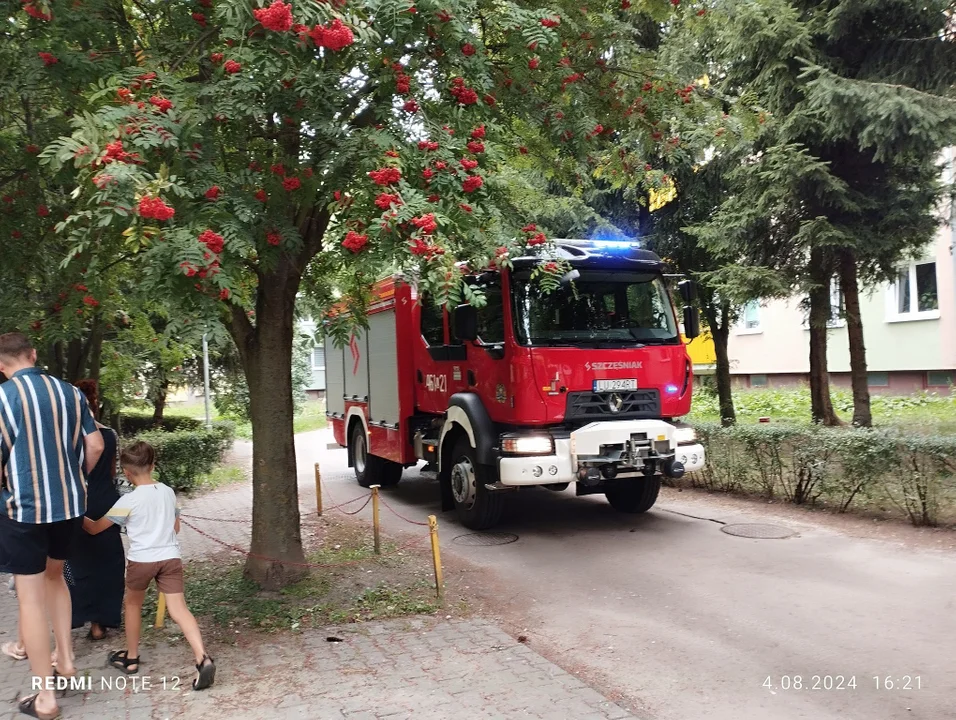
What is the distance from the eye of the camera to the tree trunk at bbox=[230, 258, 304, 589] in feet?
21.4

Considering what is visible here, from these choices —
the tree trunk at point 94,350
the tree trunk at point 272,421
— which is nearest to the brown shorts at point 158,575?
the tree trunk at point 272,421

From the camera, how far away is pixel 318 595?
6406 mm

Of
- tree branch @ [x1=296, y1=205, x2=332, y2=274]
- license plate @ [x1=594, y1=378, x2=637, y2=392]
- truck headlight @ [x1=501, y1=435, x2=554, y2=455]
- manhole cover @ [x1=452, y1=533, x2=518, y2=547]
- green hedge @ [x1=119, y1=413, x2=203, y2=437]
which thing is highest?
tree branch @ [x1=296, y1=205, x2=332, y2=274]

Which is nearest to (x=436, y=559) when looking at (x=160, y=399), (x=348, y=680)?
(x=348, y=680)

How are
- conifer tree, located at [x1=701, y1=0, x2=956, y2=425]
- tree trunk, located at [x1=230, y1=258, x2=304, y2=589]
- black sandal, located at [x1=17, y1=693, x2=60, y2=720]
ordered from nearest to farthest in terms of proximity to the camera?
black sandal, located at [x1=17, y1=693, x2=60, y2=720], tree trunk, located at [x1=230, y1=258, x2=304, y2=589], conifer tree, located at [x1=701, y1=0, x2=956, y2=425]

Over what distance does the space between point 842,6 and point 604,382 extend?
21.0 feet

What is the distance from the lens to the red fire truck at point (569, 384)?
8.31 metres

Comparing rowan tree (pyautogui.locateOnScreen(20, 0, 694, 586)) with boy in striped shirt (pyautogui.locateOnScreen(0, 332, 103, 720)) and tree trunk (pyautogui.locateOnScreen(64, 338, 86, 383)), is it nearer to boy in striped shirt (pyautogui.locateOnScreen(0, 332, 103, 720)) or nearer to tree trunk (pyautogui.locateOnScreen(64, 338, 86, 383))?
boy in striped shirt (pyautogui.locateOnScreen(0, 332, 103, 720))

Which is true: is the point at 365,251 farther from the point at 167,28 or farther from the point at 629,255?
the point at 629,255

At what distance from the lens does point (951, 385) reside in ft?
60.7

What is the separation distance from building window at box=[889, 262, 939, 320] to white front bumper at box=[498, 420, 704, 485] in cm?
1322

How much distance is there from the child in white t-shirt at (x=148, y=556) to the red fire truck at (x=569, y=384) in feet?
11.2

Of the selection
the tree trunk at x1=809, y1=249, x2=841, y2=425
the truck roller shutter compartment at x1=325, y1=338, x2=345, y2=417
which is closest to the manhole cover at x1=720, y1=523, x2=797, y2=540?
the tree trunk at x1=809, y1=249, x2=841, y2=425

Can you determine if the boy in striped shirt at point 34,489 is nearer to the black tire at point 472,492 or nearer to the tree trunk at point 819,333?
the black tire at point 472,492
